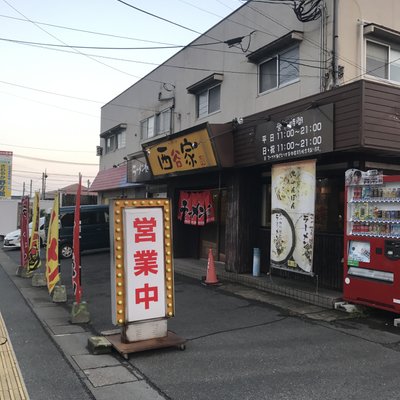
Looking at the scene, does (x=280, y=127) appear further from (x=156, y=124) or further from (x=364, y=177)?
(x=156, y=124)

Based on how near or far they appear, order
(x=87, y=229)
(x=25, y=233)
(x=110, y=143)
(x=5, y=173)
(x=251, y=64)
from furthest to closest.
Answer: (x=5, y=173)
(x=110, y=143)
(x=87, y=229)
(x=25, y=233)
(x=251, y=64)

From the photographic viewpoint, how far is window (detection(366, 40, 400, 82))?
10312 mm

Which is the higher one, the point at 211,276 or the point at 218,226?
the point at 218,226

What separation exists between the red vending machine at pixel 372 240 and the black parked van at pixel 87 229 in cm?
1212

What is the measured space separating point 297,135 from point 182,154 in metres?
4.41

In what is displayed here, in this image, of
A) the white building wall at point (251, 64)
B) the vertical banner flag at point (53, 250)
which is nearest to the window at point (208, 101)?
the white building wall at point (251, 64)

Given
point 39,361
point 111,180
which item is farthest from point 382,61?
point 111,180

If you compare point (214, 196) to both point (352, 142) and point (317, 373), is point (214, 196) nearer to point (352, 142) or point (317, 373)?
point (352, 142)

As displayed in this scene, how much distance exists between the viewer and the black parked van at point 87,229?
58.5ft

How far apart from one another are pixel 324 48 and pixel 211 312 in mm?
6291

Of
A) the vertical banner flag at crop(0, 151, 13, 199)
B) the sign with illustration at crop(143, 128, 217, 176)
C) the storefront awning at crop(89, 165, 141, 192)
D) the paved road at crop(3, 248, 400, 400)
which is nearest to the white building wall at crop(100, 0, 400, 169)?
the sign with illustration at crop(143, 128, 217, 176)

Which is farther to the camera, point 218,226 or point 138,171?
point 138,171

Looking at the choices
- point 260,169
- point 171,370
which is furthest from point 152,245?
point 260,169

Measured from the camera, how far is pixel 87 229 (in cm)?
1833
